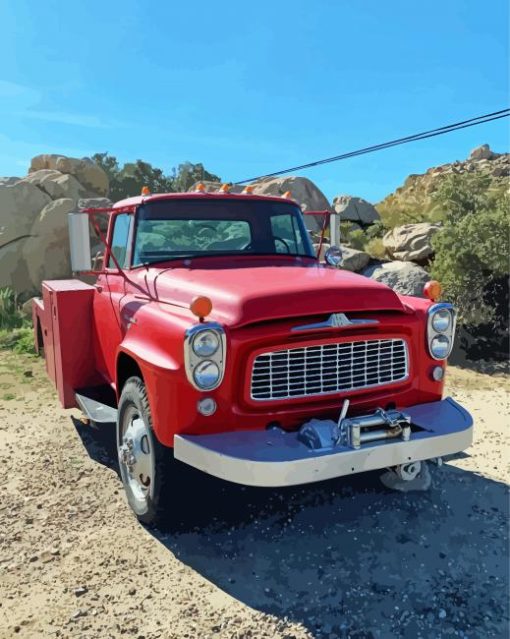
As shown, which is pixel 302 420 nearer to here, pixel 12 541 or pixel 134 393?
pixel 134 393

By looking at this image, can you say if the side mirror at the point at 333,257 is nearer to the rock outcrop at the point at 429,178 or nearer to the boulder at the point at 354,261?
the boulder at the point at 354,261

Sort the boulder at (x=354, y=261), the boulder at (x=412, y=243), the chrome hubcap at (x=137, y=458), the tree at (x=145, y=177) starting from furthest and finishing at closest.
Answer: the tree at (x=145, y=177)
the boulder at (x=412, y=243)
the boulder at (x=354, y=261)
the chrome hubcap at (x=137, y=458)

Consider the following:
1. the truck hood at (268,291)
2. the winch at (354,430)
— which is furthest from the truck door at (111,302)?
the winch at (354,430)

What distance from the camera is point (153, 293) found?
405 cm

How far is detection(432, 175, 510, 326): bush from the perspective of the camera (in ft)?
30.1

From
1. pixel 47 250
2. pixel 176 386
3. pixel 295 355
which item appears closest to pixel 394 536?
pixel 295 355

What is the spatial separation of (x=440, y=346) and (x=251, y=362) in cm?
143

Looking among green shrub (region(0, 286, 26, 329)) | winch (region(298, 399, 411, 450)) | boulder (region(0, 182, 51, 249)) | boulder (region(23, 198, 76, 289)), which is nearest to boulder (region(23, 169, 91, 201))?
boulder (region(0, 182, 51, 249))

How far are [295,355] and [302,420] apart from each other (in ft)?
1.33

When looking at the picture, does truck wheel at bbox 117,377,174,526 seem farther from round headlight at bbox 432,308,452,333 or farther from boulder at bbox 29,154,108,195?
boulder at bbox 29,154,108,195

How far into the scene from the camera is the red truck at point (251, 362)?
314cm

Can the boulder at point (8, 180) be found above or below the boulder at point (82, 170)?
below

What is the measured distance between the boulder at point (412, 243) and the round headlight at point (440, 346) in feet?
26.7

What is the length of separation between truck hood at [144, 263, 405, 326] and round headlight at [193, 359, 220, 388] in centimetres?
28
